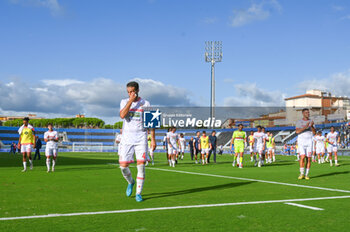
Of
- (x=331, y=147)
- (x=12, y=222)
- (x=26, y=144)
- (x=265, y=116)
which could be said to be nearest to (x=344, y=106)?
(x=265, y=116)

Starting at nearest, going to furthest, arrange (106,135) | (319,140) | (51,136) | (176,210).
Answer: (176,210) < (51,136) < (319,140) < (106,135)

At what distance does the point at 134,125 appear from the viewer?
727 centimetres

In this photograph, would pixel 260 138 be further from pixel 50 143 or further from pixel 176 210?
pixel 176 210

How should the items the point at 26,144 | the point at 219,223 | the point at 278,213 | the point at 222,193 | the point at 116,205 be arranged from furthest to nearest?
the point at 26,144
the point at 222,193
the point at 116,205
the point at 278,213
the point at 219,223

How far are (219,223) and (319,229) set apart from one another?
1.22 m

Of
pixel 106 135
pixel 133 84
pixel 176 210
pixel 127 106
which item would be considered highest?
pixel 106 135

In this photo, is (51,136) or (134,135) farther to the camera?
(51,136)

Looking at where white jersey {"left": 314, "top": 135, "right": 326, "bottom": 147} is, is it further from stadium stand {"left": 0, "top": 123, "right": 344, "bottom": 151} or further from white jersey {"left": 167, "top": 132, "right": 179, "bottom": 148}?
stadium stand {"left": 0, "top": 123, "right": 344, "bottom": 151}

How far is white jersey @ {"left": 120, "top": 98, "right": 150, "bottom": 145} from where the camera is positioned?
7.24 m

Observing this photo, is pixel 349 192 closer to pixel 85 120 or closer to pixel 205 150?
pixel 205 150

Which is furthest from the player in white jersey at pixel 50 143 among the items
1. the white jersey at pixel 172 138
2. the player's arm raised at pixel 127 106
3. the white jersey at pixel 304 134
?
the white jersey at pixel 304 134

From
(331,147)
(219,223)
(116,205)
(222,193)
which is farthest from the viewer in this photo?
(331,147)

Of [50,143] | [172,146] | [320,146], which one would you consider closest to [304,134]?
[50,143]

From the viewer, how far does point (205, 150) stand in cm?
2317
